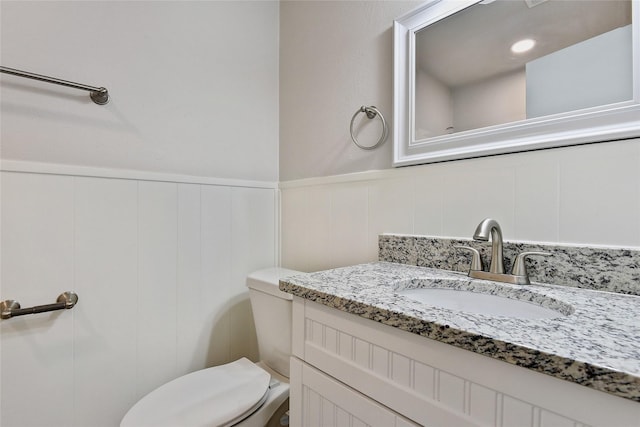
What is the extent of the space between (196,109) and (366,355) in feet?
3.87

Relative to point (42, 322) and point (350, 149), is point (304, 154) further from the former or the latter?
point (42, 322)

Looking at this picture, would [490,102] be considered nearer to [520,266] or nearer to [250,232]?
[520,266]

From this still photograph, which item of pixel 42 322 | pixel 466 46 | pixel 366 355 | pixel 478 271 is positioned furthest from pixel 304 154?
pixel 42 322

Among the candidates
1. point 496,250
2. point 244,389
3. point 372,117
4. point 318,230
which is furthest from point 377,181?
point 244,389

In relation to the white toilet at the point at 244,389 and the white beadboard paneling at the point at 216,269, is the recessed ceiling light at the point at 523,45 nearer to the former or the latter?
the white toilet at the point at 244,389

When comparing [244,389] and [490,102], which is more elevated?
[490,102]

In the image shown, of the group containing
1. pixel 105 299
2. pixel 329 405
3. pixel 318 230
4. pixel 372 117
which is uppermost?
pixel 372 117

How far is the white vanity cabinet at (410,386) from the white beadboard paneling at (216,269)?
0.68m

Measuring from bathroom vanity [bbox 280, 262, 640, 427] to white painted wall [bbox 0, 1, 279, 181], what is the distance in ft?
2.79

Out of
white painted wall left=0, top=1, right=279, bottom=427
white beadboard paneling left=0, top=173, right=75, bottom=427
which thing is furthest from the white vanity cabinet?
white beadboard paneling left=0, top=173, right=75, bottom=427

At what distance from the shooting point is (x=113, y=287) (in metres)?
1.04

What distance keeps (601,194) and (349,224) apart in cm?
75

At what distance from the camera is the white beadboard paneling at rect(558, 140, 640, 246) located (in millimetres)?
636

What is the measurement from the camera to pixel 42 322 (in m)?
0.93
